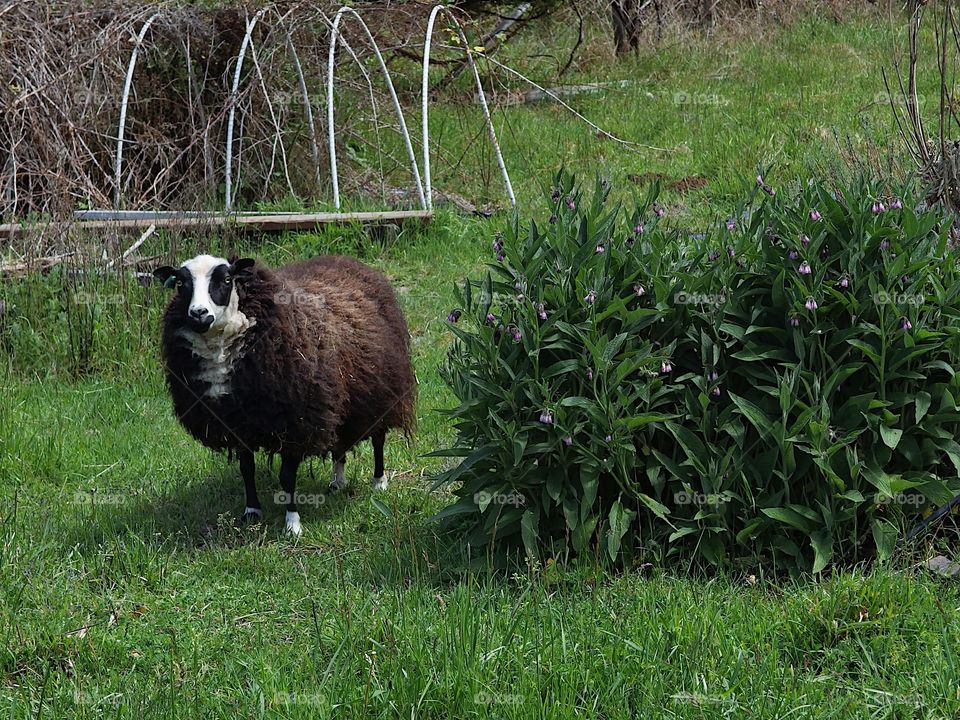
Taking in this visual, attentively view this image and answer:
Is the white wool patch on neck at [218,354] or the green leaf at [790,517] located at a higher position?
the white wool patch on neck at [218,354]

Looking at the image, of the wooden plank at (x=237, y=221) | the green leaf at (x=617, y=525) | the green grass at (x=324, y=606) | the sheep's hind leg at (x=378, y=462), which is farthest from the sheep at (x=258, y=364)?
the wooden plank at (x=237, y=221)

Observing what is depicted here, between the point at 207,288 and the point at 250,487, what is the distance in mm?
1183

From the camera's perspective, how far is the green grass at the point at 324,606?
12.0ft

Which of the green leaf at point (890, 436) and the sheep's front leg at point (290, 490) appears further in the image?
the sheep's front leg at point (290, 490)

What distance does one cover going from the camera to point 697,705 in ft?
11.6

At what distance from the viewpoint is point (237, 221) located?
400 inches

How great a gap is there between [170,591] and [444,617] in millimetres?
1562

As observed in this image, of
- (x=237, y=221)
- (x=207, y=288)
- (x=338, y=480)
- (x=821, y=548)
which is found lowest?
(x=338, y=480)

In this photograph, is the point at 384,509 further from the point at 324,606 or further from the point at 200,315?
the point at 200,315

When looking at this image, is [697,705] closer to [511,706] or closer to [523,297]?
[511,706]

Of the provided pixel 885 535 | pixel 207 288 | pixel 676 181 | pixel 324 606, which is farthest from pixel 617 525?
pixel 676 181

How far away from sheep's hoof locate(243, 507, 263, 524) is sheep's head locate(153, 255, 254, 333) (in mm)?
1059

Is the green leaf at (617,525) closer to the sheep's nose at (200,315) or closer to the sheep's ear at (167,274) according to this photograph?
the sheep's nose at (200,315)

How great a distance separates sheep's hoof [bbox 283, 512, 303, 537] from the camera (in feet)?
19.4
